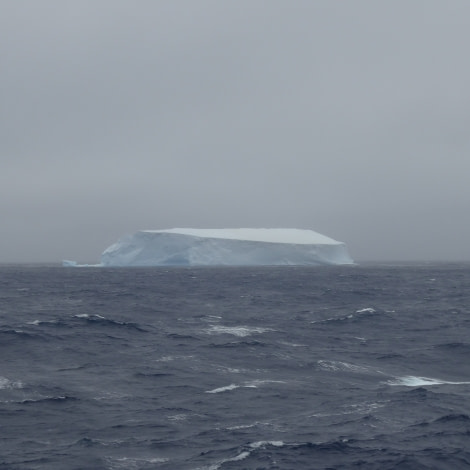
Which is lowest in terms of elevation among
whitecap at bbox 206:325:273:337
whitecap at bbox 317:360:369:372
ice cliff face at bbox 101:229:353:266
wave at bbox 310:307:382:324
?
whitecap at bbox 317:360:369:372

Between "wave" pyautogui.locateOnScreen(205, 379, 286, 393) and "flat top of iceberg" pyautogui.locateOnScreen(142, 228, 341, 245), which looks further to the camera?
"flat top of iceberg" pyautogui.locateOnScreen(142, 228, 341, 245)

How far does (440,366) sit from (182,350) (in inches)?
302

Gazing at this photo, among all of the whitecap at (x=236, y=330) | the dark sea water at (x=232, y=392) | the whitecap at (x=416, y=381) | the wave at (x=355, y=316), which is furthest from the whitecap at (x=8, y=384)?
the wave at (x=355, y=316)

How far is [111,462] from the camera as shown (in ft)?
38.3

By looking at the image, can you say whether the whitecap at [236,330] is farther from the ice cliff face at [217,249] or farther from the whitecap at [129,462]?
the ice cliff face at [217,249]

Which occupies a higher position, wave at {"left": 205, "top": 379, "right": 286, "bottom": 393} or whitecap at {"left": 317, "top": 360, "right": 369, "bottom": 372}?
whitecap at {"left": 317, "top": 360, "right": 369, "bottom": 372}

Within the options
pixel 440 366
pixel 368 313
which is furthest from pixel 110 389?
pixel 368 313

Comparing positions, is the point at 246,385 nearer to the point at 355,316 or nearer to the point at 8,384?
the point at 8,384

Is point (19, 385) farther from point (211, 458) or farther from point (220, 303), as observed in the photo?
point (220, 303)

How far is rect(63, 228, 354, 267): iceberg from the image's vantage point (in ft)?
345

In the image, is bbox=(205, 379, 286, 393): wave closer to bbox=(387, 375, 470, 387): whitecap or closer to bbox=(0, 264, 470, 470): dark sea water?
bbox=(0, 264, 470, 470): dark sea water

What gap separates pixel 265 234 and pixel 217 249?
14.6 meters

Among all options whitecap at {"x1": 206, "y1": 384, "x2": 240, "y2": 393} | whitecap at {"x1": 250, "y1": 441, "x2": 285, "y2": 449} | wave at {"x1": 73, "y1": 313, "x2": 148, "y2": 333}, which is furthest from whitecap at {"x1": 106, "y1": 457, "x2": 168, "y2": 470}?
wave at {"x1": 73, "y1": 313, "x2": 148, "y2": 333}

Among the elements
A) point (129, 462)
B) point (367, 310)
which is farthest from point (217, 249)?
point (129, 462)
